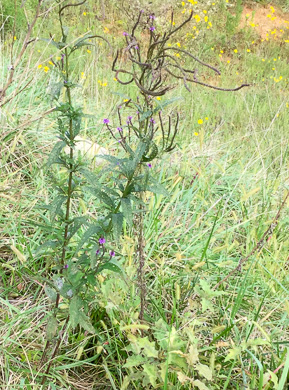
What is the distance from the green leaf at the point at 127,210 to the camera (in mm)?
984

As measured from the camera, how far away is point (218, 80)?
5.36 meters

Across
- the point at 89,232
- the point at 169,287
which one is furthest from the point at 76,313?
the point at 169,287

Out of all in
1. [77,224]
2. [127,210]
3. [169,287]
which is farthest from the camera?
[169,287]

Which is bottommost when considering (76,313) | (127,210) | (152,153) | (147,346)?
(147,346)

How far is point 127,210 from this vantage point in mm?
993

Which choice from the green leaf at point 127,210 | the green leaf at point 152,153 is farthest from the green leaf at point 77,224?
the green leaf at point 152,153

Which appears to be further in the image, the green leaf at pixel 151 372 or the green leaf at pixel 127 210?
the green leaf at pixel 151 372

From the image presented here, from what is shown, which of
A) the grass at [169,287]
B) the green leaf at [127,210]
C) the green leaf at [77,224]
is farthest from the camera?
the grass at [169,287]

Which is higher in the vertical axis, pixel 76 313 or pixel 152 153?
pixel 152 153

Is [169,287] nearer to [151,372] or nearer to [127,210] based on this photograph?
[151,372]

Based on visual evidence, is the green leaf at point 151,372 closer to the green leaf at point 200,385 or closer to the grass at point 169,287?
the grass at point 169,287

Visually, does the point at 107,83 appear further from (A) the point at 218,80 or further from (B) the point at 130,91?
(A) the point at 218,80

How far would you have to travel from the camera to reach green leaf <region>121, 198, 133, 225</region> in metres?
0.98

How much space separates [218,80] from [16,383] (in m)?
4.96
